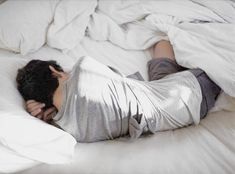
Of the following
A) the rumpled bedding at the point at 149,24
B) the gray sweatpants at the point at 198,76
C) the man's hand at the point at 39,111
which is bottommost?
the man's hand at the point at 39,111

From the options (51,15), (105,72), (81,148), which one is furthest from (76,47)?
(81,148)

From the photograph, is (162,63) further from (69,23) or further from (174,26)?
(69,23)

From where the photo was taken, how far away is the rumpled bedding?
51.3 inches

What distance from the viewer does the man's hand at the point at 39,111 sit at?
104 cm

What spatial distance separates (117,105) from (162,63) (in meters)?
0.35

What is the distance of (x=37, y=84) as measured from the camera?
107 cm

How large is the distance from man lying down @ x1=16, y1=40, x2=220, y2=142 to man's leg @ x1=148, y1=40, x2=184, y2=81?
0.09 metres

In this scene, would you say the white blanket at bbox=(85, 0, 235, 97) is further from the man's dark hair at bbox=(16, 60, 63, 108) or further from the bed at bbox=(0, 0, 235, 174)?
the man's dark hair at bbox=(16, 60, 63, 108)

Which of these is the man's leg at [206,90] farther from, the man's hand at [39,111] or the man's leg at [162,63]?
the man's hand at [39,111]

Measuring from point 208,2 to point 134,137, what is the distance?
2.81 feet

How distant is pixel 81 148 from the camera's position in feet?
3.25

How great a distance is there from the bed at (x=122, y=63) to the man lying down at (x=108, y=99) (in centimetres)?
4

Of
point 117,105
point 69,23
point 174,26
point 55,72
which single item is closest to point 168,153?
point 117,105

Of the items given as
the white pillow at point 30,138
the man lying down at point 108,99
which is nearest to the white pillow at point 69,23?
the man lying down at point 108,99
